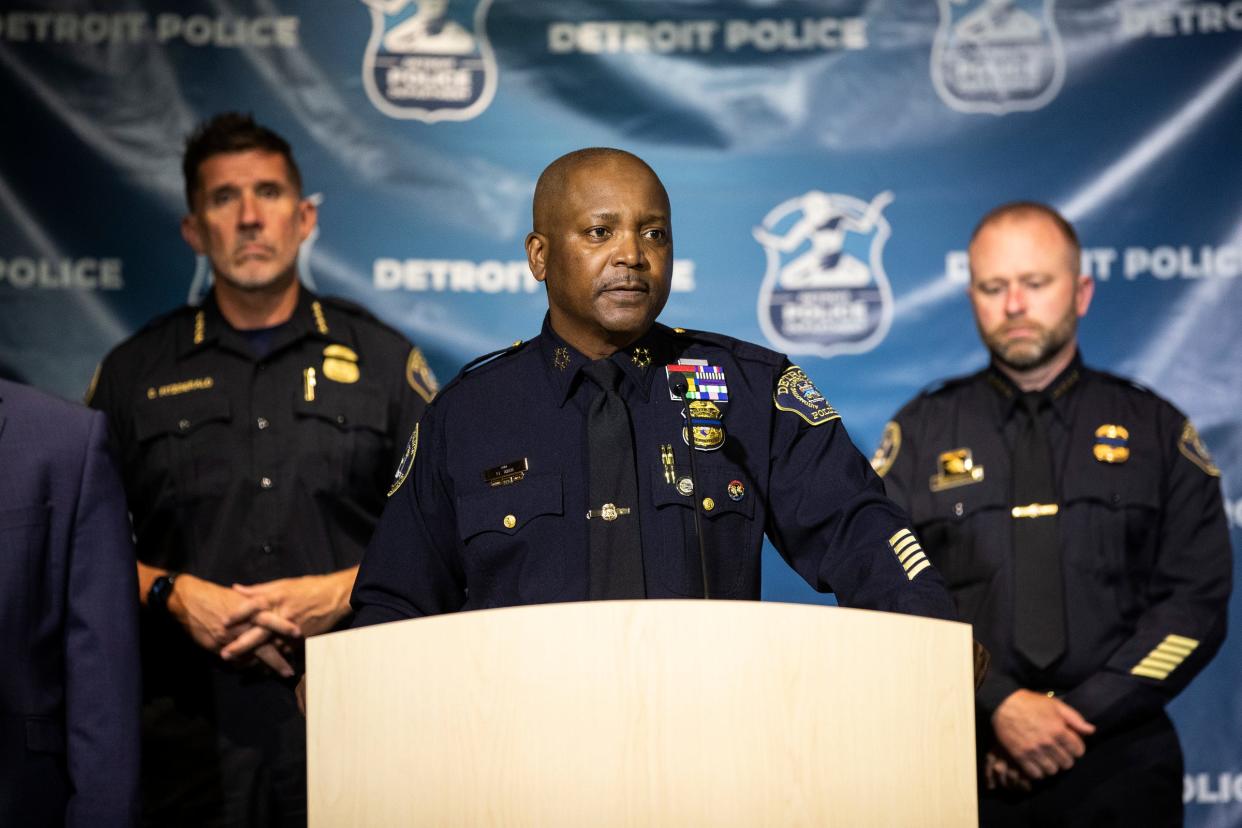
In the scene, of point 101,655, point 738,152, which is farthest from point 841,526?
point 738,152

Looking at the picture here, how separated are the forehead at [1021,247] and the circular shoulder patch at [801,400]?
1570mm

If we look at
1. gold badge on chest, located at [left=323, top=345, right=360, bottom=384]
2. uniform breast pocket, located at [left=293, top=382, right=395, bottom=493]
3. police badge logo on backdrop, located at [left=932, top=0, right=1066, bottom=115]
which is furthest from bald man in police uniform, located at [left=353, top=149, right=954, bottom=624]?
police badge logo on backdrop, located at [left=932, top=0, right=1066, bottom=115]

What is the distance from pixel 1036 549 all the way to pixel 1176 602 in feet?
1.16

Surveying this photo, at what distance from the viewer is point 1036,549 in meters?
3.70

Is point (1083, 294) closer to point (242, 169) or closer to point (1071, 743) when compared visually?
point (1071, 743)

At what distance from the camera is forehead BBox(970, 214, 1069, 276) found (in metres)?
3.92

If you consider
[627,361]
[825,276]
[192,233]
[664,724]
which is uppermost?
[192,233]

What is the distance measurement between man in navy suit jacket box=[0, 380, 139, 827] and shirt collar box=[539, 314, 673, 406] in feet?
2.50

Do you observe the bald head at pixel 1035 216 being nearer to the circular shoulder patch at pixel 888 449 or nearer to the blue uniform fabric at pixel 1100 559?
the blue uniform fabric at pixel 1100 559

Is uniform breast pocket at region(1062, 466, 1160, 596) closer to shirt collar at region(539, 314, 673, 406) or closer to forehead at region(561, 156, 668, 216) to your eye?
shirt collar at region(539, 314, 673, 406)

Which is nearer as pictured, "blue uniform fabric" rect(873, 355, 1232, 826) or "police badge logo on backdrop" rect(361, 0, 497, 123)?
"blue uniform fabric" rect(873, 355, 1232, 826)

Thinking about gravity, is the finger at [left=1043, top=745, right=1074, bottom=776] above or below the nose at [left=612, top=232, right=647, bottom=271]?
below

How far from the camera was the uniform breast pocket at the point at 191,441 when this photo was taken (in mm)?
3641

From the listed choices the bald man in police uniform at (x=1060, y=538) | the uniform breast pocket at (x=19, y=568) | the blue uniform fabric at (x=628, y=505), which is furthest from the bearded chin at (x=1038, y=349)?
the uniform breast pocket at (x=19, y=568)
